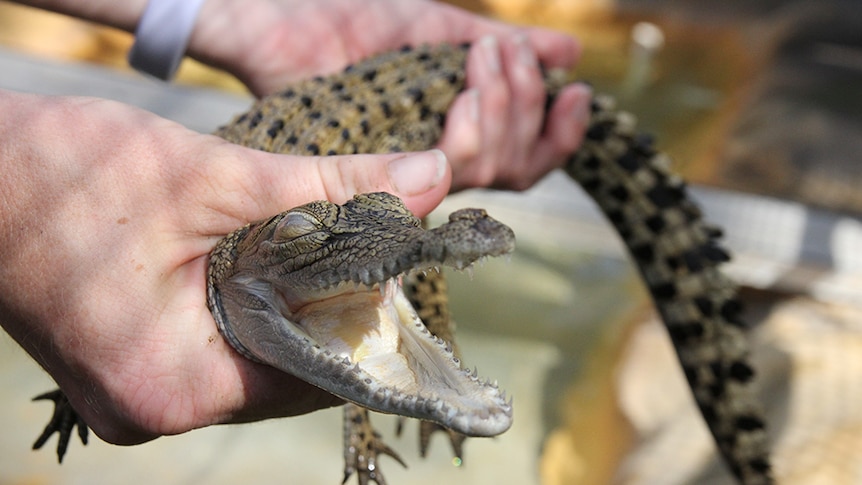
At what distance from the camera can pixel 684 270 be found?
2.33 metres

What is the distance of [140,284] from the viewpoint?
4.23 feet

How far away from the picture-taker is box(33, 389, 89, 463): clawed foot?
2092mm

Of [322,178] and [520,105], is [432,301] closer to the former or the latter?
[520,105]

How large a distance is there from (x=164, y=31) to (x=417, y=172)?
131 centimetres

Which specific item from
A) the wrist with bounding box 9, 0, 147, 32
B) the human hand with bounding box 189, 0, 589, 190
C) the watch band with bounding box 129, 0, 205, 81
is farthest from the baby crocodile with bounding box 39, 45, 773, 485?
the wrist with bounding box 9, 0, 147, 32

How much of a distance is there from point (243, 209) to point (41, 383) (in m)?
2.12

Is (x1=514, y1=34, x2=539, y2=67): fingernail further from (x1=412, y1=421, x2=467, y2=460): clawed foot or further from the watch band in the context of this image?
(x1=412, y1=421, x2=467, y2=460): clawed foot

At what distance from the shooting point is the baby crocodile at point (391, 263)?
1.22 meters

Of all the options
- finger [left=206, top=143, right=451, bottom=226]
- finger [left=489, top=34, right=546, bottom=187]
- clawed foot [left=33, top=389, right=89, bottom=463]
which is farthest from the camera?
finger [left=489, top=34, right=546, bottom=187]

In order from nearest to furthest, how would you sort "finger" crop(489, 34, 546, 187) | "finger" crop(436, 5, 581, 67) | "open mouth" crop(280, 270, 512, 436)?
"open mouth" crop(280, 270, 512, 436), "finger" crop(489, 34, 546, 187), "finger" crop(436, 5, 581, 67)

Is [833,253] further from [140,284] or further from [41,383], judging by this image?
[41,383]

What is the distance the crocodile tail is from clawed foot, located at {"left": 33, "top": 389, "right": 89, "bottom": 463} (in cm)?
174

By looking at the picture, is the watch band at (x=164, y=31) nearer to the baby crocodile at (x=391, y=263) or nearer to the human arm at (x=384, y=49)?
the human arm at (x=384, y=49)

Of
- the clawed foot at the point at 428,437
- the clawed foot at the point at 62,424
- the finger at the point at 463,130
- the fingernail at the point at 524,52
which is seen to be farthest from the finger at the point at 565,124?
the clawed foot at the point at 62,424
